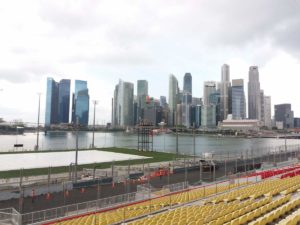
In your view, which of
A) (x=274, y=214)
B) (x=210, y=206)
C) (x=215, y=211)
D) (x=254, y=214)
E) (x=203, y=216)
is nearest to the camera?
(x=274, y=214)

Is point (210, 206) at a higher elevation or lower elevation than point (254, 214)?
lower

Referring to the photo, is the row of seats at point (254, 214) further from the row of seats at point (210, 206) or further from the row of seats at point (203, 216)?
Answer: the row of seats at point (203, 216)

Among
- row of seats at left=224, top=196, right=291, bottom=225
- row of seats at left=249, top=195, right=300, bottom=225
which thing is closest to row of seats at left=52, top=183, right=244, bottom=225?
row of seats at left=224, top=196, right=291, bottom=225

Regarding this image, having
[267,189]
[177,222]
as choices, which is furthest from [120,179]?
[177,222]

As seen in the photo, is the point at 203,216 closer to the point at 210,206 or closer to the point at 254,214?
the point at 254,214

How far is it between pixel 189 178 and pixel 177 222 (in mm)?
29928

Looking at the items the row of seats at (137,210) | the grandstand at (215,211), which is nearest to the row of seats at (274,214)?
the grandstand at (215,211)

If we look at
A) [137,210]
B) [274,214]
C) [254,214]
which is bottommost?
[137,210]

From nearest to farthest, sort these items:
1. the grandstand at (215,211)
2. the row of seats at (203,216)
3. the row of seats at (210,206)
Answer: the row of seats at (203,216)
the grandstand at (215,211)
the row of seats at (210,206)

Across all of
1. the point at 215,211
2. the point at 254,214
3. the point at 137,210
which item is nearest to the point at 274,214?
the point at 254,214

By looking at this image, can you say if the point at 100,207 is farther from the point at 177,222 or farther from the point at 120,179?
the point at 120,179

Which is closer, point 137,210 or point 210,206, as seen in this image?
point 210,206

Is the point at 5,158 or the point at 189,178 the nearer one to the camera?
the point at 189,178

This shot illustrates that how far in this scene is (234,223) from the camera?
15.6 m
